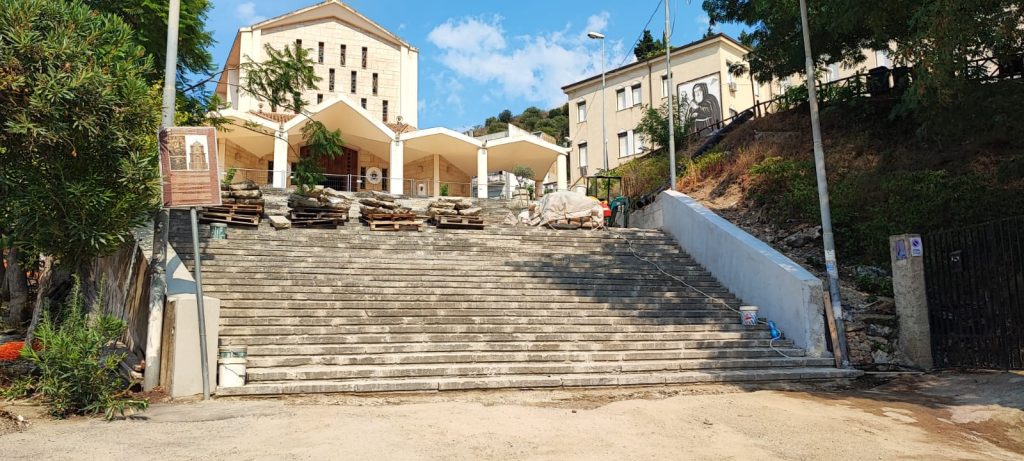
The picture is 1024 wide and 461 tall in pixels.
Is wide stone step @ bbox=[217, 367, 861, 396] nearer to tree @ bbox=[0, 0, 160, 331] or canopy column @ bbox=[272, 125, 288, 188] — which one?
tree @ bbox=[0, 0, 160, 331]

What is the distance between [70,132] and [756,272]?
420 inches

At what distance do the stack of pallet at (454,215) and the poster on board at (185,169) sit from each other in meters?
9.04

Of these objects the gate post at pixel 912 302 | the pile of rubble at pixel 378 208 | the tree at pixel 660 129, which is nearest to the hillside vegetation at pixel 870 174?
the gate post at pixel 912 302

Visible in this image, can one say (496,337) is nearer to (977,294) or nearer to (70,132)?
(70,132)

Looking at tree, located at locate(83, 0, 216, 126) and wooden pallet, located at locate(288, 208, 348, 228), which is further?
wooden pallet, located at locate(288, 208, 348, 228)

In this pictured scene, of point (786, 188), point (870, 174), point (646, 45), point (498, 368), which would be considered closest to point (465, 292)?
point (498, 368)

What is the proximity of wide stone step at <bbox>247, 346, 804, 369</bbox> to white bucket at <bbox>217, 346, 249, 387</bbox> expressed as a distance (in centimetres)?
38

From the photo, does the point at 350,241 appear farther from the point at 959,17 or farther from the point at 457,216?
the point at 959,17

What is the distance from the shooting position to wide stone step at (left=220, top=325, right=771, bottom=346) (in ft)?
28.8

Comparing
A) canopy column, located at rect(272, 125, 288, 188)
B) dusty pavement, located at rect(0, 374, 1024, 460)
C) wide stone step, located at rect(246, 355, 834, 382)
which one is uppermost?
canopy column, located at rect(272, 125, 288, 188)

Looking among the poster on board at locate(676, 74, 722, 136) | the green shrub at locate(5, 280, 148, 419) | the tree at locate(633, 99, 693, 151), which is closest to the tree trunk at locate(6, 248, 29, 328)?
the green shrub at locate(5, 280, 148, 419)

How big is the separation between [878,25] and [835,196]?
526cm

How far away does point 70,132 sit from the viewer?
748 cm

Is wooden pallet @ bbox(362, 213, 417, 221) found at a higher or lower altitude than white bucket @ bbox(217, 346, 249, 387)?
higher
